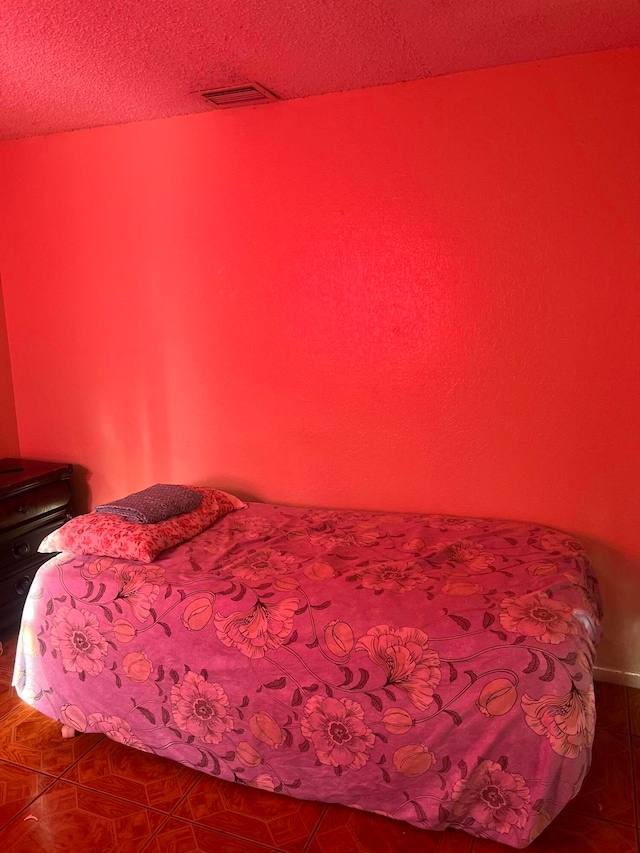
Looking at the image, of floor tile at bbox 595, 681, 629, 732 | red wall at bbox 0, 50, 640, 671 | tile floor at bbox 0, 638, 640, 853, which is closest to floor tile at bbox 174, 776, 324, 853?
tile floor at bbox 0, 638, 640, 853

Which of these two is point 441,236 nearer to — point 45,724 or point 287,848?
point 287,848

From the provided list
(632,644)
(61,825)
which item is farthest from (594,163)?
(61,825)

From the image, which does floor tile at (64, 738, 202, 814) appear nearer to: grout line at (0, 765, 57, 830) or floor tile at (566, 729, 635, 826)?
grout line at (0, 765, 57, 830)

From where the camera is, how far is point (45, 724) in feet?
7.36

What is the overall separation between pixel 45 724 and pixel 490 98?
2775 mm

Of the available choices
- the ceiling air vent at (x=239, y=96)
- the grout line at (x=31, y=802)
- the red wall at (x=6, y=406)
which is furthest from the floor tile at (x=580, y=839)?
the red wall at (x=6, y=406)

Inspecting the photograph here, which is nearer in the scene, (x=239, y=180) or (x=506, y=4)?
(x=506, y=4)

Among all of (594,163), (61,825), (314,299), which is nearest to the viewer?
(61,825)

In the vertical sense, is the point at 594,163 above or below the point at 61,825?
above

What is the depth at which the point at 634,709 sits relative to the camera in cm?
223

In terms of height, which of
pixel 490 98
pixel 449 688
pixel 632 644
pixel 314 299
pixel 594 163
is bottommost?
pixel 632 644

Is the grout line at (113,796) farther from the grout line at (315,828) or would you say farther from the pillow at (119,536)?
the pillow at (119,536)

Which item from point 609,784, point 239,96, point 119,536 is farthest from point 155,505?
point 609,784

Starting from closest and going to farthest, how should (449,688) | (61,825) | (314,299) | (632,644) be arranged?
(449,688), (61,825), (632,644), (314,299)
